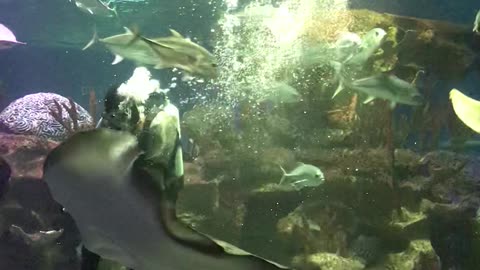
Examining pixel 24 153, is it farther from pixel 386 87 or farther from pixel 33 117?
pixel 33 117

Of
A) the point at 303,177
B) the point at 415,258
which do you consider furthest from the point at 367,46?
the point at 415,258

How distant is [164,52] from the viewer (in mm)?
2926

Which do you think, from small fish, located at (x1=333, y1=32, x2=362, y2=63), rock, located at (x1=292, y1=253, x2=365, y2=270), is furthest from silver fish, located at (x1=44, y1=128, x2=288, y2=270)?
small fish, located at (x1=333, y1=32, x2=362, y2=63)

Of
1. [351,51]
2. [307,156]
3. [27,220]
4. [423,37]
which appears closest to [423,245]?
[307,156]

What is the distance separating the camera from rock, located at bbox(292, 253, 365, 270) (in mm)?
4211

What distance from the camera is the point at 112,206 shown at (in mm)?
1323

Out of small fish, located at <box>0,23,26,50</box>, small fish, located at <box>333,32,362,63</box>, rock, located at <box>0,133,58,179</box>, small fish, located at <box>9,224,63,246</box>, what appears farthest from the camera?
small fish, located at <box>333,32,362,63</box>

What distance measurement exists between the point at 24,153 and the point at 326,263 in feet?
10.3

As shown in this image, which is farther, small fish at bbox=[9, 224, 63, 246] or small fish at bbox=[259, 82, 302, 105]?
small fish at bbox=[259, 82, 302, 105]

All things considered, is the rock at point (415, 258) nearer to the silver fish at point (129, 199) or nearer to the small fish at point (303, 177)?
the small fish at point (303, 177)

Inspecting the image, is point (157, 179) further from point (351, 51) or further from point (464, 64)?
point (464, 64)

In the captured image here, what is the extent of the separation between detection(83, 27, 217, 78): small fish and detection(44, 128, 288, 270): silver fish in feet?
5.00

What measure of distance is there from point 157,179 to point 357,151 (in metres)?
4.74

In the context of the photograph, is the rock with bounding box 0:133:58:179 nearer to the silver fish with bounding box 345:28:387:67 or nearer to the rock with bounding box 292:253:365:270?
the rock with bounding box 292:253:365:270
